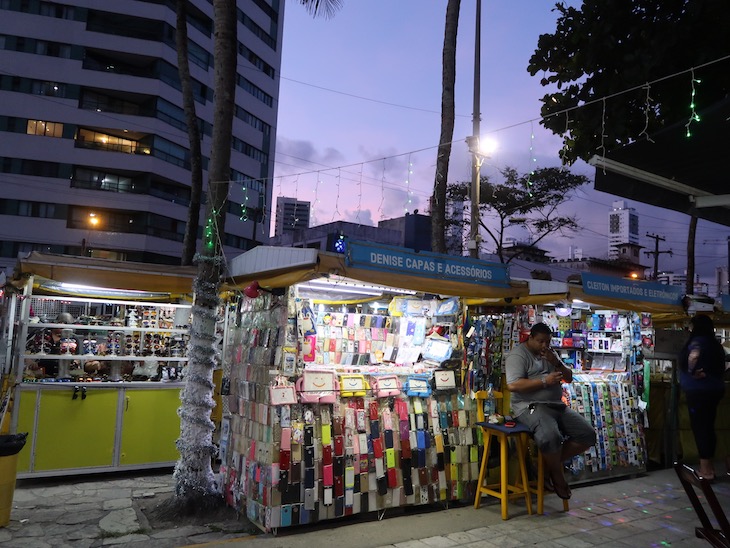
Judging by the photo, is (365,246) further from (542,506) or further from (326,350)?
(542,506)

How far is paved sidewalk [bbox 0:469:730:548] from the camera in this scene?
4.62m

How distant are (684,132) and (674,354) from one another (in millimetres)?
5150

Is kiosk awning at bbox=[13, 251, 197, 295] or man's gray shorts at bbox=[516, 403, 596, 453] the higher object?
kiosk awning at bbox=[13, 251, 197, 295]

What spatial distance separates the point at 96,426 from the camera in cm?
661

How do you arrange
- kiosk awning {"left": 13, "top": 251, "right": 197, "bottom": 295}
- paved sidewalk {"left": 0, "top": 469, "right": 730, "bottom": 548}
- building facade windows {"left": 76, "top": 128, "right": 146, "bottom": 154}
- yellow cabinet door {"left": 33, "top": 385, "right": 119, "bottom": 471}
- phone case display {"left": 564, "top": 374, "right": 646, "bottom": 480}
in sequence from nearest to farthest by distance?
1. paved sidewalk {"left": 0, "top": 469, "right": 730, "bottom": 548}
2. kiosk awning {"left": 13, "top": 251, "right": 197, "bottom": 295}
3. yellow cabinet door {"left": 33, "top": 385, "right": 119, "bottom": 471}
4. phone case display {"left": 564, "top": 374, "right": 646, "bottom": 480}
5. building facade windows {"left": 76, "top": 128, "right": 146, "bottom": 154}

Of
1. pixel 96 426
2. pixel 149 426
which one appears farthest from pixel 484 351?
pixel 96 426

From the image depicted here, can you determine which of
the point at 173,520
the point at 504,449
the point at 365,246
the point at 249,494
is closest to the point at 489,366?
A: the point at 504,449

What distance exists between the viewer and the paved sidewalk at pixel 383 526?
462cm

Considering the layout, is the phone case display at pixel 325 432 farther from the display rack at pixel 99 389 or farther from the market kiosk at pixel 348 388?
the display rack at pixel 99 389

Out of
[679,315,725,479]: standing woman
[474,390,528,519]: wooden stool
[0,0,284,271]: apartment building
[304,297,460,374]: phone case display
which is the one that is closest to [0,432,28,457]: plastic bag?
[304,297,460,374]: phone case display

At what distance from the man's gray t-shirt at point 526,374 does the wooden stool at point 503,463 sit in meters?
0.25

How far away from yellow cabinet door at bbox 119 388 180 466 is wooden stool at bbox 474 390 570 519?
3.87 meters

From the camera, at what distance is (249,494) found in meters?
4.93

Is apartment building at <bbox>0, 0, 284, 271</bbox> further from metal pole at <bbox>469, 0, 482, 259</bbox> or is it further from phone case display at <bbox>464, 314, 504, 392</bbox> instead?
phone case display at <bbox>464, 314, 504, 392</bbox>
